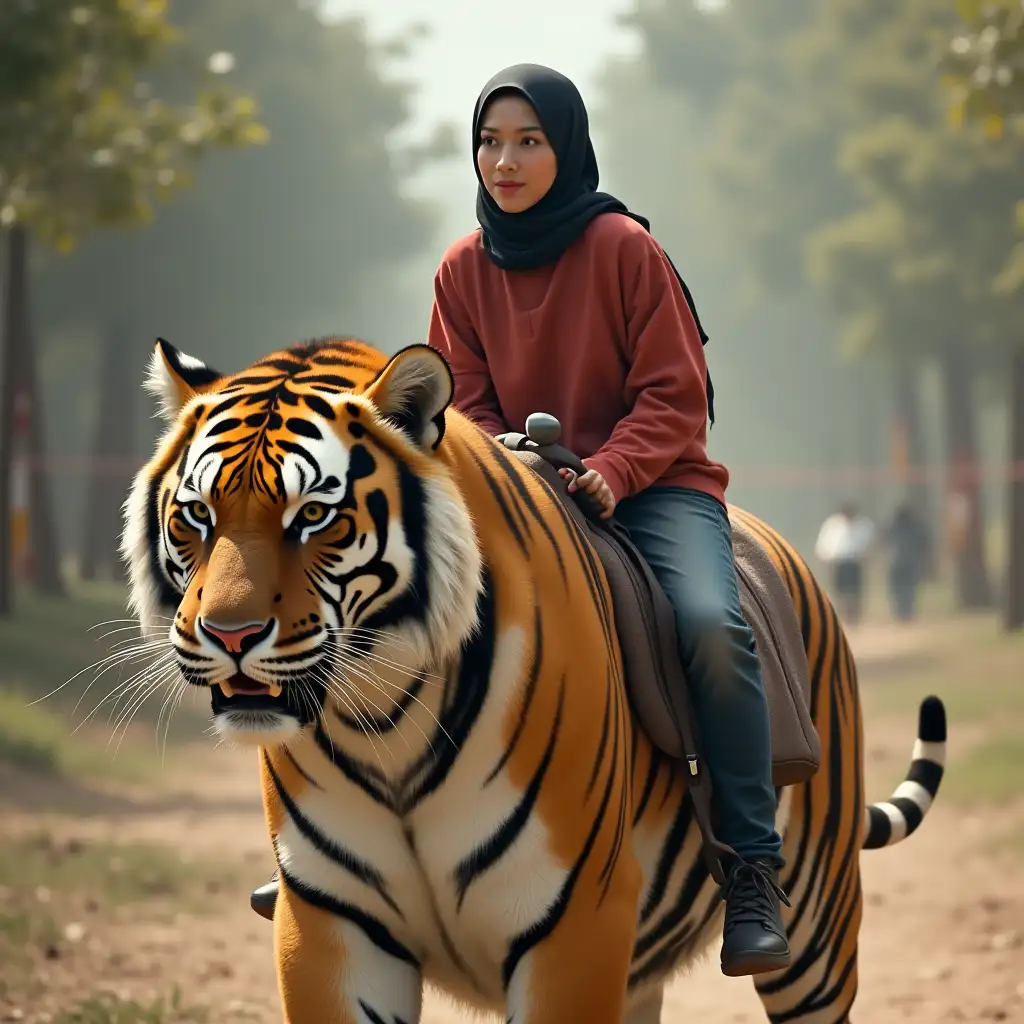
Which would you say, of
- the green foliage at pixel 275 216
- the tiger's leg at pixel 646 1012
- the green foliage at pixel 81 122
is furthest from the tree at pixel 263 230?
the tiger's leg at pixel 646 1012

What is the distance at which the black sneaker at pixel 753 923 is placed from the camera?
373 centimetres

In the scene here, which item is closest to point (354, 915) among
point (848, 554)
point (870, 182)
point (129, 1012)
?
point (129, 1012)

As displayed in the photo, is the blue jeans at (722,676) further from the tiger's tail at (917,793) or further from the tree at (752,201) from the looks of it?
the tree at (752,201)

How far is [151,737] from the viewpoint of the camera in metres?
14.3

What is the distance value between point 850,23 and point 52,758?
1822 centimetres

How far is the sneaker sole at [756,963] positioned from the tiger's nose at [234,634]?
4.70 feet

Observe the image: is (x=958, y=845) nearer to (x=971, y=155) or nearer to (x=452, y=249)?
(x=452, y=249)

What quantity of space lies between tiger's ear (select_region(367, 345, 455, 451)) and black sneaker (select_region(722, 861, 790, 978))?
1272 millimetres

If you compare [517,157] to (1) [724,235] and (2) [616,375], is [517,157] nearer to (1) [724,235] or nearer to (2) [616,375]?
(2) [616,375]

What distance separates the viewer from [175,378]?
3.34m

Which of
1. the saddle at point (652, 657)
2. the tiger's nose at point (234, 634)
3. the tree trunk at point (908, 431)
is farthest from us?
the tree trunk at point (908, 431)

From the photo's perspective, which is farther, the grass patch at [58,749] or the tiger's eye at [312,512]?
the grass patch at [58,749]

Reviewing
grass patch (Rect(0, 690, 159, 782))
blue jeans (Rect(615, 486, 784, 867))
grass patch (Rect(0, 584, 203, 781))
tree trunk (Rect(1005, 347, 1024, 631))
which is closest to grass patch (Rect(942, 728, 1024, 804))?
grass patch (Rect(0, 584, 203, 781))

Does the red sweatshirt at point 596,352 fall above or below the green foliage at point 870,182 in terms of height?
below
